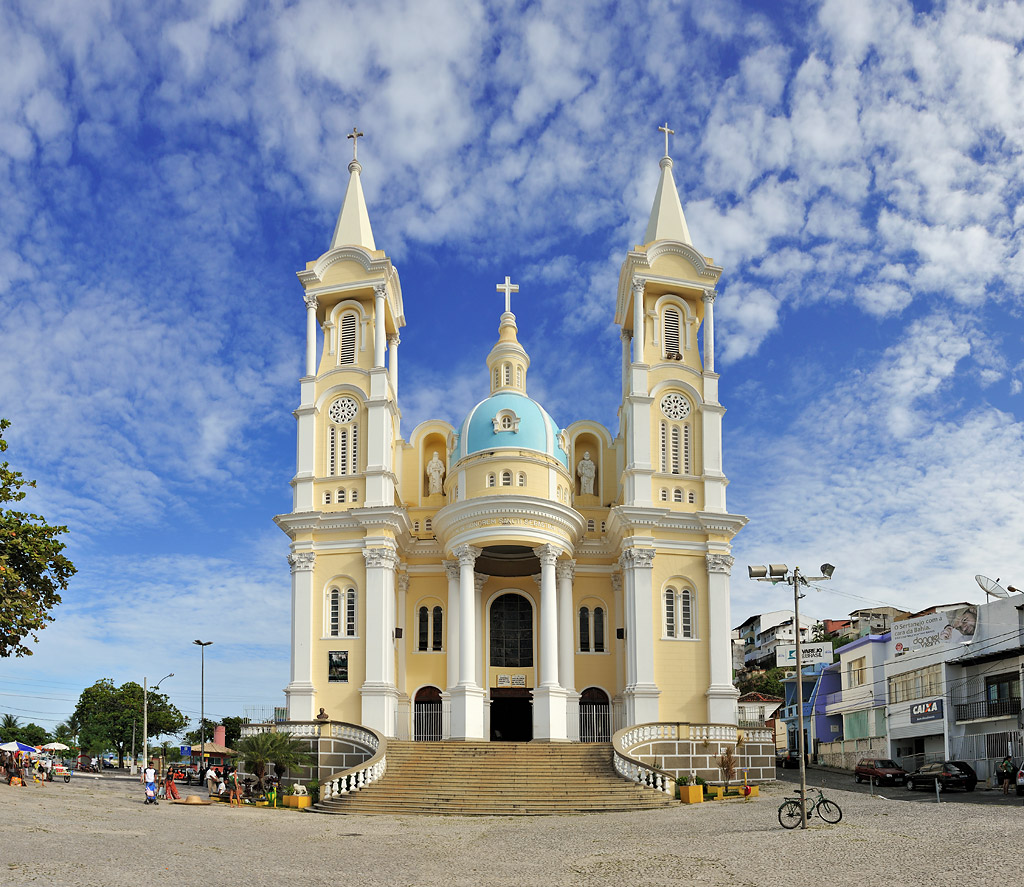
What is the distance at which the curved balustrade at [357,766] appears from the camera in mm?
32250

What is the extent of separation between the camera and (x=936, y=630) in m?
50.0

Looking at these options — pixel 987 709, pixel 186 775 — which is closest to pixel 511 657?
pixel 987 709

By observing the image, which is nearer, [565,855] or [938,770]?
[565,855]

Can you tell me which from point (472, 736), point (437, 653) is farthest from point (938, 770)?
point (437, 653)

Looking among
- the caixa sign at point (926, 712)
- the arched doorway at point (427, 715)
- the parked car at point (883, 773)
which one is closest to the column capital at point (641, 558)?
the arched doorway at point (427, 715)

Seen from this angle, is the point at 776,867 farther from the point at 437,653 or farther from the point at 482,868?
the point at 437,653

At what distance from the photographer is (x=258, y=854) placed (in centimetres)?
1930

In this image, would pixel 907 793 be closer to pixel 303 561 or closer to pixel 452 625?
pixel 452 625

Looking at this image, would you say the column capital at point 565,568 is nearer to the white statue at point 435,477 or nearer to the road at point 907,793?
the white statue at point 435,477

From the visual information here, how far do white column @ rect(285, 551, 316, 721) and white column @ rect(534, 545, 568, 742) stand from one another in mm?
8318

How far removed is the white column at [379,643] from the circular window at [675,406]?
12326 mm

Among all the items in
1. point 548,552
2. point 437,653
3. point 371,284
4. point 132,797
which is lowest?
point 132,797

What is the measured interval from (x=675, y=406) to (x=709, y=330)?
3.64 metres

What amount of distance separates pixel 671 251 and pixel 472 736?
2133 cm
